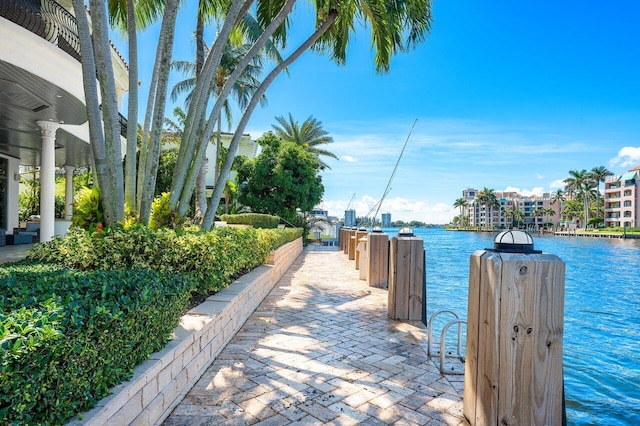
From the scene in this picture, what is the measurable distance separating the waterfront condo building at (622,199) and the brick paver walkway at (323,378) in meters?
83.6

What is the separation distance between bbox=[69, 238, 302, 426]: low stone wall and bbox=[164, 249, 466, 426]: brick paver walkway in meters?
0.11

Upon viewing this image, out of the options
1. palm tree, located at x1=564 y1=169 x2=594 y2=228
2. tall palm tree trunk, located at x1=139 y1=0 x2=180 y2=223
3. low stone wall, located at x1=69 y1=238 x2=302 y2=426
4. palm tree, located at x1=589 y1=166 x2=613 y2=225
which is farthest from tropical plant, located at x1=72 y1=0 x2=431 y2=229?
palm tree, located at x1=589 y1=166 x2=613 y2=225

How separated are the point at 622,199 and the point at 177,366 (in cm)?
9049

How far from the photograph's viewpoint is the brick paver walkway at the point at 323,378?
115 inches

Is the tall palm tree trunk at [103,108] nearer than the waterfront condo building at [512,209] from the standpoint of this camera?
Yes

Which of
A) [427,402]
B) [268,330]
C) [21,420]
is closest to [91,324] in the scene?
[21,420]

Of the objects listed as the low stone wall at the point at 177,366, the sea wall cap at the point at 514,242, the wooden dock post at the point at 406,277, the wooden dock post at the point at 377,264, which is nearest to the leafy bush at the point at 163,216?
the low stone wall at the point at 177,366

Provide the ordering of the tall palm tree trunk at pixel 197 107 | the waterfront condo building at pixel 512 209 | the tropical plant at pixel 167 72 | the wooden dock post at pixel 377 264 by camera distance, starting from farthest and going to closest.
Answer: the waterfront condo building at pixel 512 209 → the wooden dock post at pixel 377 264 → the tall palm tree trunk at pixel 197 107 → the tropical plant at pixel 167 72

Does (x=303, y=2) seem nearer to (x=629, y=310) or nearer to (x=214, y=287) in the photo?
(x=214, y=287)

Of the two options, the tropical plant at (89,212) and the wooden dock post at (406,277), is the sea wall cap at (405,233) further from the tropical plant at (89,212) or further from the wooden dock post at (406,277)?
the tropical plant at (89,212)

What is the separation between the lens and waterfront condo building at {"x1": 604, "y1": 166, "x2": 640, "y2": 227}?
70500 mm

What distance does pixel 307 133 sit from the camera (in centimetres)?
3077

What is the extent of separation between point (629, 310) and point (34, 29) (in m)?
14.5

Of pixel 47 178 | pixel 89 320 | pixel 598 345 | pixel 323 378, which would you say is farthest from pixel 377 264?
pixel 47 178
